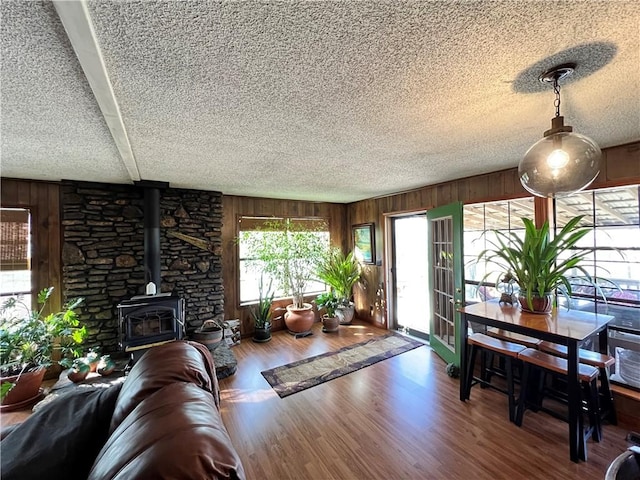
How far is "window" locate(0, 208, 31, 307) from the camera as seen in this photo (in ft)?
9.76

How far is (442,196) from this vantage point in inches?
145

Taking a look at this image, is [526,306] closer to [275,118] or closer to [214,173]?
[275,118]

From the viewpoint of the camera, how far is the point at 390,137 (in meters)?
2.02

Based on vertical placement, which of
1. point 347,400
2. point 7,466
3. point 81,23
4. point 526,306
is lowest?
point 347,400

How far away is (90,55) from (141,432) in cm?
136

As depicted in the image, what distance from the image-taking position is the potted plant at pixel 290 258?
4.46 metres

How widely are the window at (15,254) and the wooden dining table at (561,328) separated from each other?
15.4 ft

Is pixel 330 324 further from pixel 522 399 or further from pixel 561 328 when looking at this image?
pixel 561 328

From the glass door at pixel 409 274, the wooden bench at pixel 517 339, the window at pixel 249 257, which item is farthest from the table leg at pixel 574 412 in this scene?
the window at pixel 249 257

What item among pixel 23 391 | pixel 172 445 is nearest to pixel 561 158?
pixel 172 445

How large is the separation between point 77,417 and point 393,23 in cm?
226

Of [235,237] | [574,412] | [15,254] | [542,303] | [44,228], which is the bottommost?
[574,412]

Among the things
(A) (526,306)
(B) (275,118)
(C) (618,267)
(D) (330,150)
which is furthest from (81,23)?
(C) (618,267)

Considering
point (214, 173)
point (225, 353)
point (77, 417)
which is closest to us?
point (77, 417)
